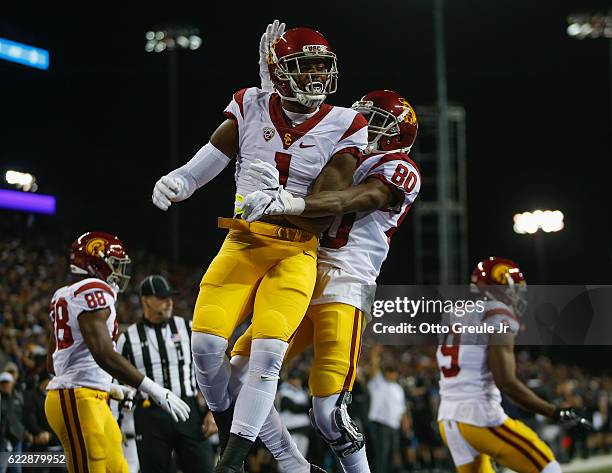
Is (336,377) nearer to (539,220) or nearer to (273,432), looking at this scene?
(273,432)

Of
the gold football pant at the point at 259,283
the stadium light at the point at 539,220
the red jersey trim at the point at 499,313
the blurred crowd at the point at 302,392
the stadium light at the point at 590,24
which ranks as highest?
the stadium light at the point at 590,24

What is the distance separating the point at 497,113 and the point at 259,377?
80.5 feet

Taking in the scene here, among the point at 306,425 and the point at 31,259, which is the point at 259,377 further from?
the point at 31,259

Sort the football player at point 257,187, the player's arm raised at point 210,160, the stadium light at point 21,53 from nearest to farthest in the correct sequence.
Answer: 1. the football player at point 257,187
2. the player's arm raised at point 210,160
3. the stadium light at point 21,53

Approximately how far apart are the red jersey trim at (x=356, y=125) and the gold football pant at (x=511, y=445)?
2680 millimetres

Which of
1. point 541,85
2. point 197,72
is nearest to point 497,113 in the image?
point 541,85

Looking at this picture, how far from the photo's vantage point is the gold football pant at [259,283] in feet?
14.2

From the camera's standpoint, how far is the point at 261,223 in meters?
4.45

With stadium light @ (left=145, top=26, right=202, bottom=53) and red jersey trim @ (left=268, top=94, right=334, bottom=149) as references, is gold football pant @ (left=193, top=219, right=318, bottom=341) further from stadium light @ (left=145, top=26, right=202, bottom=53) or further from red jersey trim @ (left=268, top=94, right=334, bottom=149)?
stadium light @ (left=145, top=26, right=202, bottom=53)

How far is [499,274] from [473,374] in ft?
2.39

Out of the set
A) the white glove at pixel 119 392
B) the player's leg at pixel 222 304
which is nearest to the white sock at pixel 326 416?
the player's leg at pixel 222 304

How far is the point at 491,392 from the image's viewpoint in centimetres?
650

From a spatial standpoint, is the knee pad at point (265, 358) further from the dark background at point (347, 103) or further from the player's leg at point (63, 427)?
the dark background at point (347, 103)

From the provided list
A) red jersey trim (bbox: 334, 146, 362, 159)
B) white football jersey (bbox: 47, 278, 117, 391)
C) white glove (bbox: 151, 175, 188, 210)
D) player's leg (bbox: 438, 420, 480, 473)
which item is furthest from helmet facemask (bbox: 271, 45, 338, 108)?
player's leg (bbox: 438, 420, 480, 473)
